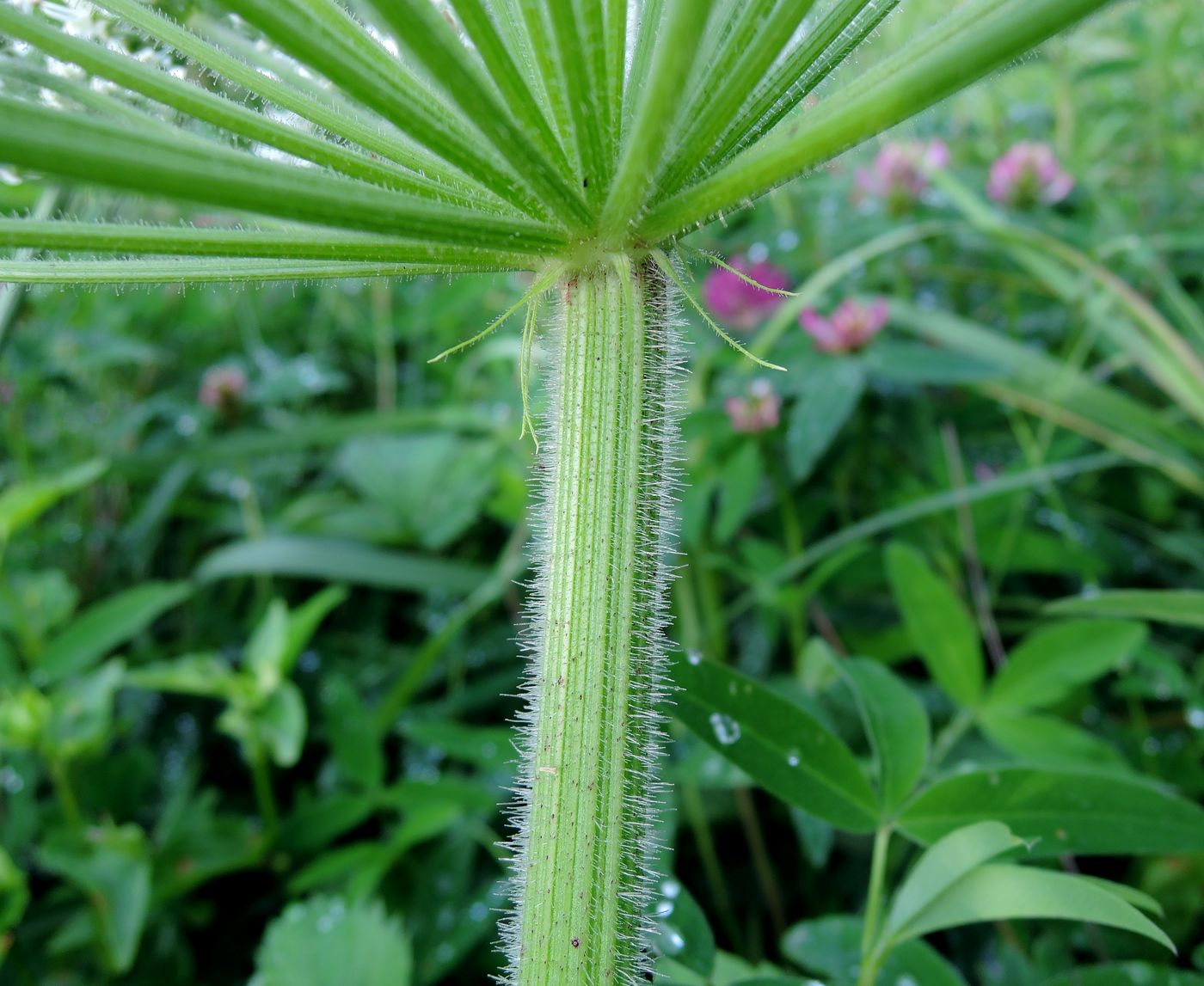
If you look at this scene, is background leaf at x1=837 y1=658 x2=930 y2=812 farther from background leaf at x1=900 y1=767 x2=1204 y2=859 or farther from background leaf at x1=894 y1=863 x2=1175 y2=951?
background leaf at x1=894 y1=863 x2=1175 y2=951

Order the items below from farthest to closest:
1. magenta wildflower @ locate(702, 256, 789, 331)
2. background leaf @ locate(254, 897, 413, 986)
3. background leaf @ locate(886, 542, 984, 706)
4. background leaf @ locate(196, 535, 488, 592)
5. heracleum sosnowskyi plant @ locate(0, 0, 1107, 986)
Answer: magenta wildflower @ locate(702, 256, 789, 331)
background leaf @ locate(196, 535, 488, 592)
background leaf @ locate(886, 542, 984, 706)
background leaf @ locate(254, 897, 413, 986)
heracleum sosnowskyi plant @ locate(0, 0, 1107, 986)

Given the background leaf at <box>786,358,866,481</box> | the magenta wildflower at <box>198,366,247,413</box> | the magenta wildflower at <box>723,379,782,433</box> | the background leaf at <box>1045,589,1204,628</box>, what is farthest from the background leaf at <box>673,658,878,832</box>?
the magenta wildflower at <box>198,366,247,413</box>

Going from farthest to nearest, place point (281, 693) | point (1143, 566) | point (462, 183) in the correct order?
point (1143, 566), point (281, 693), point (462, 183)

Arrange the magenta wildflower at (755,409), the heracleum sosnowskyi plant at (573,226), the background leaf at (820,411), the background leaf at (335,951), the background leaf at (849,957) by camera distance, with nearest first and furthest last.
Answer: the heracleum sosnowskyi plant at (573,226) → the background leaf at (849,957) → the background leaf at (335,951) → the background leaf at (820,411) → the magenta wildflower at (755,409)

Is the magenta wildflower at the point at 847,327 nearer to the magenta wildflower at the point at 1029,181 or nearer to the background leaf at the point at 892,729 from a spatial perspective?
the magenta wildflower at the point at 1029,181

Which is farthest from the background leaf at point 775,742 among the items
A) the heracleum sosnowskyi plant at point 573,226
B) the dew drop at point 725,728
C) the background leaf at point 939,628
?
the background leaf at point 939,628

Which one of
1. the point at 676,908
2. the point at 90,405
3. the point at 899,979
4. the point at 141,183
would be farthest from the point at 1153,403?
the point at 90,405

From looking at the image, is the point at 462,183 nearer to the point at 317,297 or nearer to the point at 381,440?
the point at 381,440
